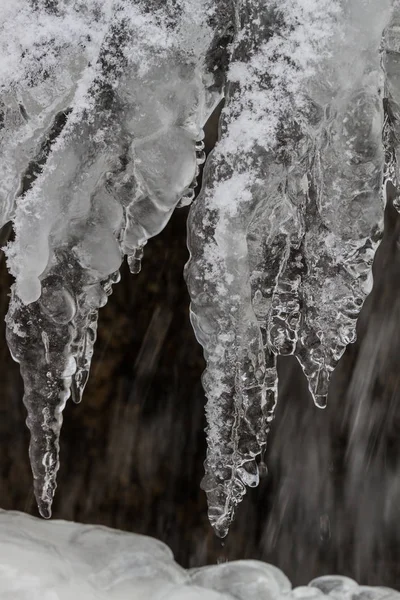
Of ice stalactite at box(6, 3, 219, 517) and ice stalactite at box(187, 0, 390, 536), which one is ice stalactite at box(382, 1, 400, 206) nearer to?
ice stalactite at box(187, 0, 390, 536)

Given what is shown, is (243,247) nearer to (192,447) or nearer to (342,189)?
(342,189)

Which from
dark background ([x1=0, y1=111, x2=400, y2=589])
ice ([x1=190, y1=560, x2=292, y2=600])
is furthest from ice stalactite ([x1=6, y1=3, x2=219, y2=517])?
dark background ([x1=0, y1=111, x2=400, y2=589])

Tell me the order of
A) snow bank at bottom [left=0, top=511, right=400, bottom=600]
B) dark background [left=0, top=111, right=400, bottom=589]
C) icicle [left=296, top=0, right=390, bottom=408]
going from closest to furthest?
1. icicle [left=296, top=0, right=390, bottom=408]
2. snow bank at bottom [left=0, top=511, right=400, bottom=600]
3. dark background [left=0, top=111, right=400, bottom=589]

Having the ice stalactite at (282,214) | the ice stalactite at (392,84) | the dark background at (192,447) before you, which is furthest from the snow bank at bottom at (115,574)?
the dark background at (192,447)

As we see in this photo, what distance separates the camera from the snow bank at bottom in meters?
0.87

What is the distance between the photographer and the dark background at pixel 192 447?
2289mm

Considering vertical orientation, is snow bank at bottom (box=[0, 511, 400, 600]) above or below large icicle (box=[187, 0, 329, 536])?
below

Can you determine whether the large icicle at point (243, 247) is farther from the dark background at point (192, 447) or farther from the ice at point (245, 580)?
the dark background at point (192, 447)

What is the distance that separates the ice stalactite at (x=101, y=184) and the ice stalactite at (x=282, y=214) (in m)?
0.05

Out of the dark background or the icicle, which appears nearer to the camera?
the icicle

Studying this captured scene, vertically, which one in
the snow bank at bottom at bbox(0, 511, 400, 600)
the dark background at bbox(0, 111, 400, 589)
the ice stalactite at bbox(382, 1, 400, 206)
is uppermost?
the ice stalactite at bbox(382, 1, 400, 206)

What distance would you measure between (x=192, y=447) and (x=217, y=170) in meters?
1.80

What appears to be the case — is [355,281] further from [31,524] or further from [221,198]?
[31,524]

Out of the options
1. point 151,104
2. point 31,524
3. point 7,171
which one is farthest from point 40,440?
point 151,104
